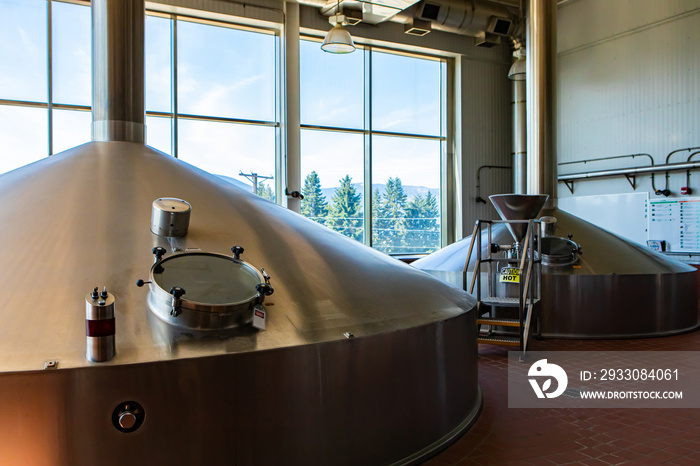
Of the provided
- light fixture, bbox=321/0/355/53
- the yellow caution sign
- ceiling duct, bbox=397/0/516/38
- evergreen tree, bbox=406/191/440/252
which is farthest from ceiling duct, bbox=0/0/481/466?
evergreen tree, bbox=406/191/440/252

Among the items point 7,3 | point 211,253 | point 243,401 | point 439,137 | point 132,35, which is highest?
point 7,3

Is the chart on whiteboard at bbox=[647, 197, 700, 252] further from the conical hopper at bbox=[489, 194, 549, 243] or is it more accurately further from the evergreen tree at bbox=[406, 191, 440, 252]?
the conical hopper at bbox=[489, 194, 549, 243]

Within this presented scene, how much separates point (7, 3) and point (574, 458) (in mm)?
11336

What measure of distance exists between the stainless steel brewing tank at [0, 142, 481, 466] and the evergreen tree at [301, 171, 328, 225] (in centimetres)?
872

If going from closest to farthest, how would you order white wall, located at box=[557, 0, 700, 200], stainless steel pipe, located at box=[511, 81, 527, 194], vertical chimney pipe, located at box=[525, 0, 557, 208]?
1. vertical chimney pipe, located at box=[525, 0, 557, 208]
2. white wall, located at box=[557, 0, 700, 200]
3. stainless steel pipe, located at box=[511, 81, 527, 194]

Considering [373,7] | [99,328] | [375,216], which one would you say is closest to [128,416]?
[99,328]

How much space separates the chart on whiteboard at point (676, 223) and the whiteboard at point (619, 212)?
0.66 feet

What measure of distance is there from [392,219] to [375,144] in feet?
6.20

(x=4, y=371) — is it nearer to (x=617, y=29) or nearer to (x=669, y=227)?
(x=669, y=227)

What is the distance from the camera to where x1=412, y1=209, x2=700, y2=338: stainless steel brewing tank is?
7289 mm

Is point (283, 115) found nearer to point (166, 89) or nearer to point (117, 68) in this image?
point (166, 89)

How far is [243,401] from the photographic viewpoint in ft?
8.60

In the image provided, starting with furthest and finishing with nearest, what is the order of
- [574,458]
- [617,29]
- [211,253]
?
[617,29] < [574,458] < [211,253]

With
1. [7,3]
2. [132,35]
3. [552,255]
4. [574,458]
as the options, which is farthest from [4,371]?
[7,3]
